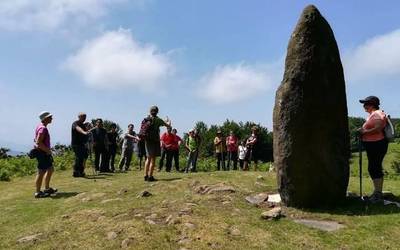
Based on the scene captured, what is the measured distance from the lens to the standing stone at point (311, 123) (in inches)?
441

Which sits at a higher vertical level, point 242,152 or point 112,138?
point 112,138

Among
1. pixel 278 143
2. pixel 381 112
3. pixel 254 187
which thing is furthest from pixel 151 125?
pixel 381 112

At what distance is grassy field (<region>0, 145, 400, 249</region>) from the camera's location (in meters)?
9.41

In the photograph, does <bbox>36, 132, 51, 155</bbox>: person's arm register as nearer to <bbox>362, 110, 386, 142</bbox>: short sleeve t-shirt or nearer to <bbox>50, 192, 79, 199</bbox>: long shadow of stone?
<bbox>50, 192, 79, 199</bbox>: long shadow of stone

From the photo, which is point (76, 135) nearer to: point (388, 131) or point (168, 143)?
point (168, 143)

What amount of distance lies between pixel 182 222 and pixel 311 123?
3409 millimetres

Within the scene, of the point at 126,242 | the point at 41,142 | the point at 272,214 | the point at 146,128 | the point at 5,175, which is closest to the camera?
the point at 126,242

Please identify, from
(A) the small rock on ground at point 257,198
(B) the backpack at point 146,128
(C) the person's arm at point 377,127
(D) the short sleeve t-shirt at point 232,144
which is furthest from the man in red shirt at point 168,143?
(C) the person's arm at point 377,127

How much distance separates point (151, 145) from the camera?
615 inches

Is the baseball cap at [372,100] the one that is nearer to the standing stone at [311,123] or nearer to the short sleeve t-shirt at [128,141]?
the standing stone at [311,123]

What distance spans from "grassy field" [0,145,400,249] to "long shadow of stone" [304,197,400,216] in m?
0.02

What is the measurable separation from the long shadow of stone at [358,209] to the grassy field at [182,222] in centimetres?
2

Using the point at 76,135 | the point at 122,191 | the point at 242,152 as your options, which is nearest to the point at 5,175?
the point at 76,135

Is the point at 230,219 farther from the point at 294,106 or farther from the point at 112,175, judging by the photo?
the point at 112,175
